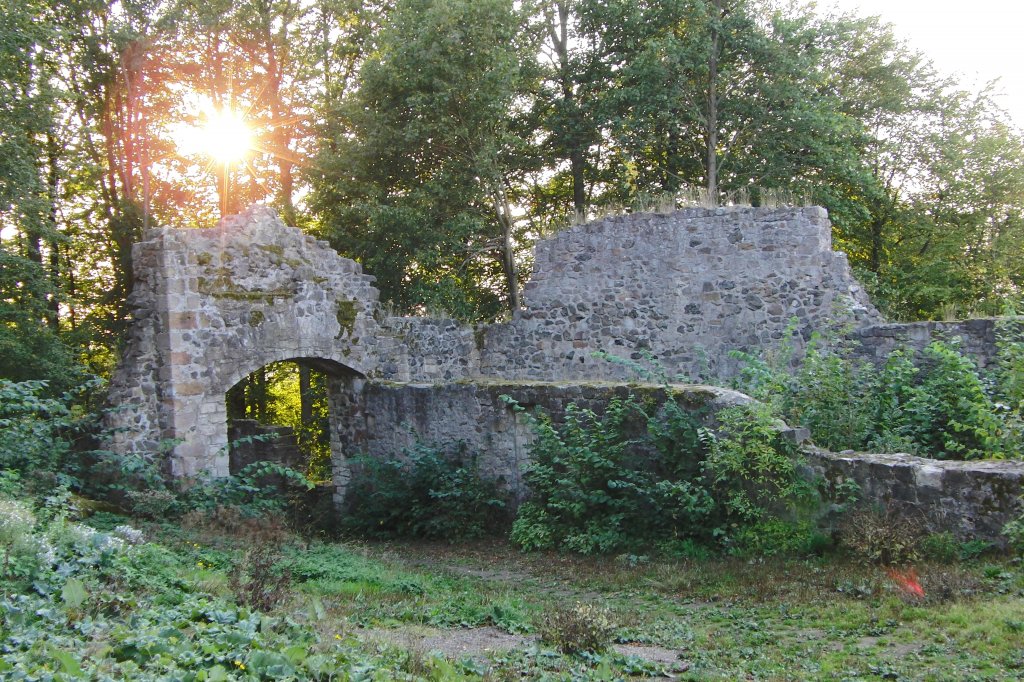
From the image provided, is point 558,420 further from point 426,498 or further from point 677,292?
point 677,292

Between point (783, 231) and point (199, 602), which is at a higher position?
point (783, 231)

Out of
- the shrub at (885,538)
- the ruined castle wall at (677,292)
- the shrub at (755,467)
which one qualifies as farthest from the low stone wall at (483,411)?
the ruined castle wall at (677,292)

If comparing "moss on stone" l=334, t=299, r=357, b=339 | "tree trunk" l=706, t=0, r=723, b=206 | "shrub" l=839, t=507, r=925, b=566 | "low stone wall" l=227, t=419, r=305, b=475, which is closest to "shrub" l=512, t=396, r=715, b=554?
"shrub" l=839, t=507, r=925, b=566

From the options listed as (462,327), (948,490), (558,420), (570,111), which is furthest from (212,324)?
(570,111)

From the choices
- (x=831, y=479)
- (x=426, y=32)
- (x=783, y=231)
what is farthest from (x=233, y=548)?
(x=426, y=32)

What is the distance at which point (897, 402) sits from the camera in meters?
8.94

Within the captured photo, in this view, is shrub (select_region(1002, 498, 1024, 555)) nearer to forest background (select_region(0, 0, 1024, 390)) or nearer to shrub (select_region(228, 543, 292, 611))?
shrub (select_region(228, 543, 292, 611))

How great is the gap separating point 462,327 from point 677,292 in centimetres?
405

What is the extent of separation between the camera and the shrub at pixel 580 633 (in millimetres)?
5156

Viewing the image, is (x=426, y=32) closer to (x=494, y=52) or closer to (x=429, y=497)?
(x=494, y=52)

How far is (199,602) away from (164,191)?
18.0m

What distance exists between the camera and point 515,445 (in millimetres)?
9891

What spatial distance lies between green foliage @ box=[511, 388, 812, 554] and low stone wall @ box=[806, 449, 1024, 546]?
22.9 inches

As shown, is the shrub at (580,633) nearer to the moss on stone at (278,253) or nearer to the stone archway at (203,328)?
the stone archway at (203,328)
